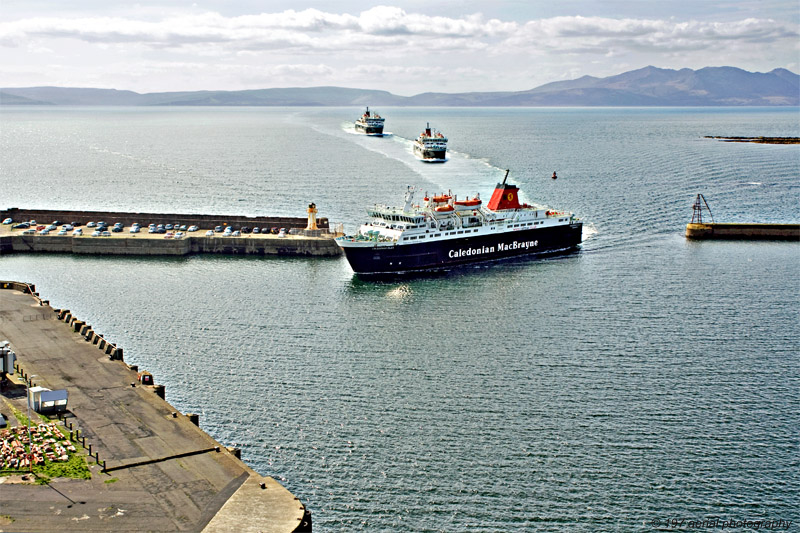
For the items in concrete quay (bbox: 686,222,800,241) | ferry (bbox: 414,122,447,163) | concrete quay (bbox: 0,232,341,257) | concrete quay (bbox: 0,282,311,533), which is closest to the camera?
concrete quay (bbox: 0,282,311,533)

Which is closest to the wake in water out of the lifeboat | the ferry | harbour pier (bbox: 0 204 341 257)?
the ferry

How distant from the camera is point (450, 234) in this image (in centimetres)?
8744

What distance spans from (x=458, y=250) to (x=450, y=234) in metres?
2.03

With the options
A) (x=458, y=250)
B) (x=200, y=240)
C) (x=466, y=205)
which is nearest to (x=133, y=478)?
(x=458, y=250)

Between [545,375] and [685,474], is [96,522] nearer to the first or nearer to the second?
[685,474]

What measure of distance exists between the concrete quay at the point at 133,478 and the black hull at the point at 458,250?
37.3 m

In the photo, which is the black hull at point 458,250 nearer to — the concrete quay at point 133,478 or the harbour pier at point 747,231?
the harbour pier at point 747,231

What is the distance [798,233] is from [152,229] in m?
79.3

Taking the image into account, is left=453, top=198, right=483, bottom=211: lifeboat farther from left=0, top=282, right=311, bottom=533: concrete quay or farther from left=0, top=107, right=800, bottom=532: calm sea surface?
left=0, top=282, right=311, bottom=533: concrete quay

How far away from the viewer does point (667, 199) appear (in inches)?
4884

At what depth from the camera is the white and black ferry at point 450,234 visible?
8238 centimetres

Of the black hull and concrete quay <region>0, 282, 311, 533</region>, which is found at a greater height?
the black hull

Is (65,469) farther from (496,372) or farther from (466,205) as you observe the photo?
(466,205)

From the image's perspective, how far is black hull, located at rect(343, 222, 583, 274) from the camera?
269 ft
